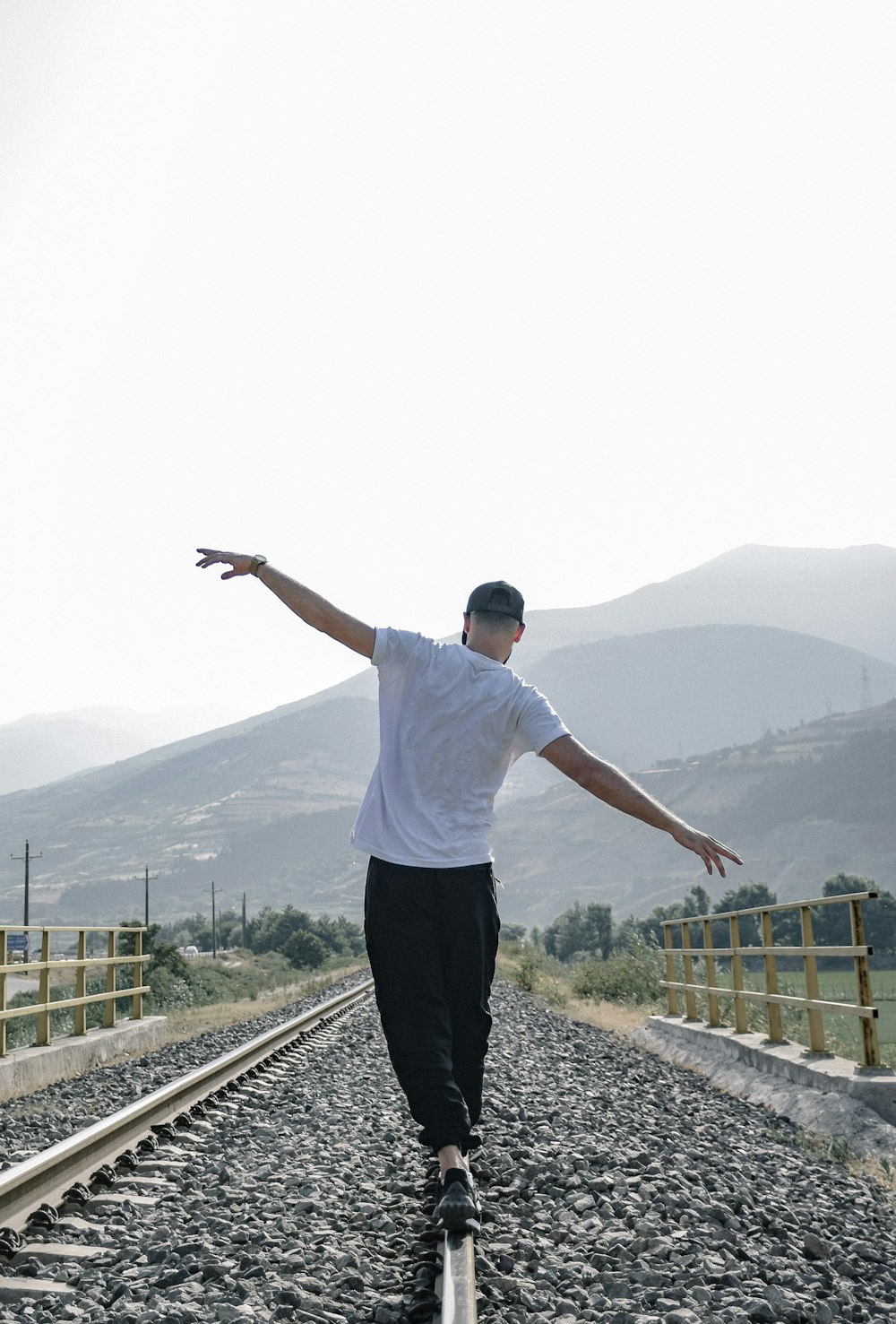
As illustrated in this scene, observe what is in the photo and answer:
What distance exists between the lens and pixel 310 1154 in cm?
498

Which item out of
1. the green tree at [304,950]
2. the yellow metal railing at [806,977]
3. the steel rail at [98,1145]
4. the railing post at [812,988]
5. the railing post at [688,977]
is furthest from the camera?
the green tree at [304,950]

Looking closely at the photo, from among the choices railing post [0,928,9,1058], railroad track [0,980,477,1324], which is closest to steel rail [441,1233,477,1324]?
railroad track [0,980,477,1324]

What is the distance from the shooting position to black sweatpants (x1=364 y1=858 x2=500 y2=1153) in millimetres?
3304

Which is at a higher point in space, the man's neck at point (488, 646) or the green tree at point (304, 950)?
the man's neck at point (488, 646)

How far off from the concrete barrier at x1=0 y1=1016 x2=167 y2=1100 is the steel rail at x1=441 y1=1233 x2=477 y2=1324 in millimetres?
5758

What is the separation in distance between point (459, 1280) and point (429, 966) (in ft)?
2.71

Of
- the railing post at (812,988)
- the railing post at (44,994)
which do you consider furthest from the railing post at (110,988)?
the railing post at (812,988)

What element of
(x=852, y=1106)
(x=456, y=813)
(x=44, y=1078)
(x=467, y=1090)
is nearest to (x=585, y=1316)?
(x=467, y=1090)

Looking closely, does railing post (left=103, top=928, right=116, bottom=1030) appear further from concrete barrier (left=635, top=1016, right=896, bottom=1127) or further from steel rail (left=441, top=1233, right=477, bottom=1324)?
steel rail (left=441, top=1233, right=477, bottom=1324)

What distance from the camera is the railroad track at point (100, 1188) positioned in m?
3.09

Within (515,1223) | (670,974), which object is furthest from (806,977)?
(515,1223)

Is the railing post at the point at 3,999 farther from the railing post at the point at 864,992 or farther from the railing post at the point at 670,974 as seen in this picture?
the railing post at the point at 670,974

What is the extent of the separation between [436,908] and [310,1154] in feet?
7.27

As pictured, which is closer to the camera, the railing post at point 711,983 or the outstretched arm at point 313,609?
the outstretched arm at point 313,609
